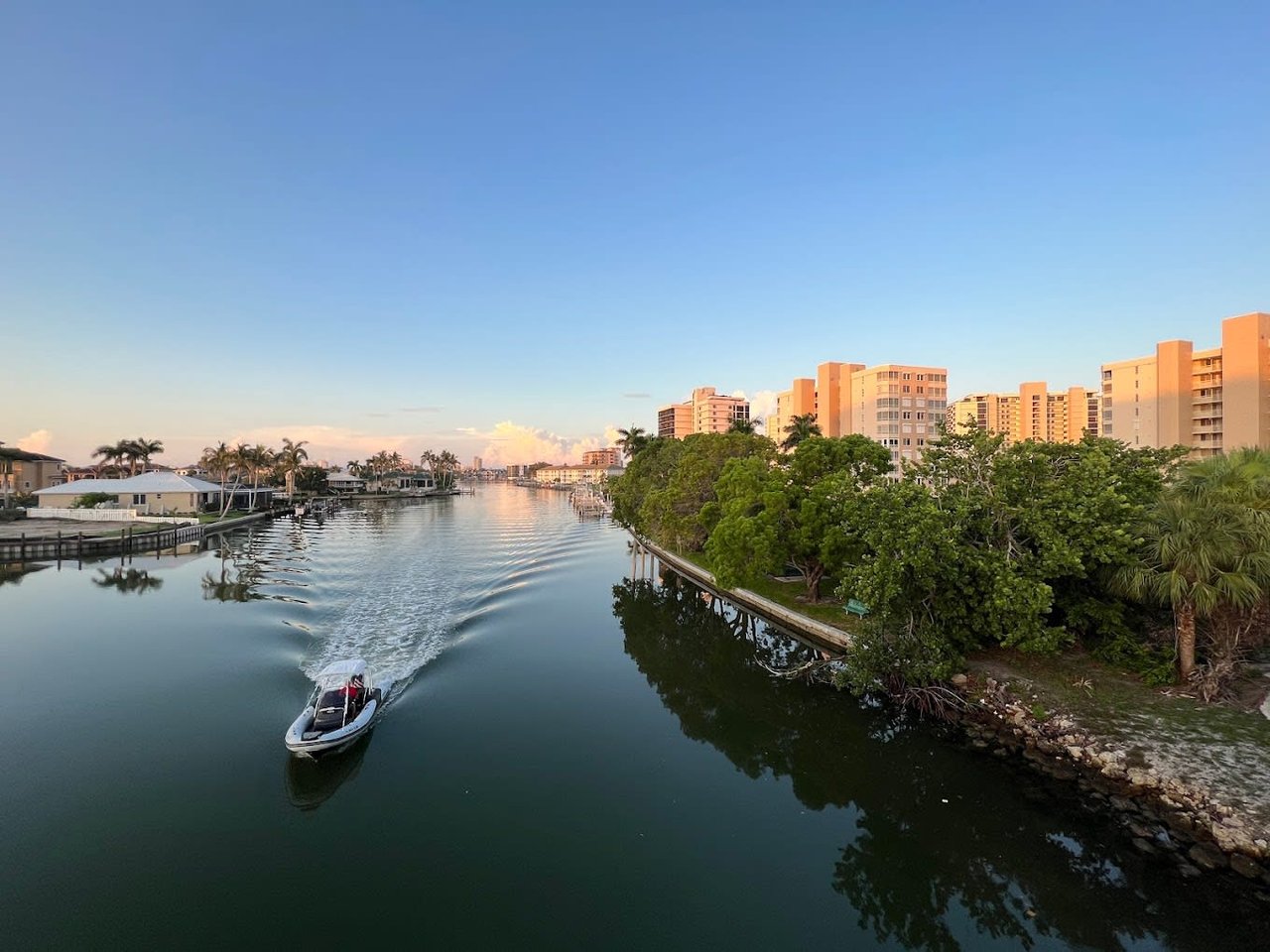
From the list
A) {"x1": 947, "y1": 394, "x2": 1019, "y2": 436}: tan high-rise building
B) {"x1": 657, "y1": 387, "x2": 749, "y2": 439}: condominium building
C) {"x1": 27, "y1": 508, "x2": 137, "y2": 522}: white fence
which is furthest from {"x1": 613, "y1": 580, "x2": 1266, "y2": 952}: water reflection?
{"x1": 947, "y1": 394, "x2": 1019, "y2": 436}: tan high-rise building

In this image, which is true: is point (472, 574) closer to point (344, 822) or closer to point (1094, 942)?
point (344, 822)

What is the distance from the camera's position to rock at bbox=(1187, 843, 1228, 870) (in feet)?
43.4

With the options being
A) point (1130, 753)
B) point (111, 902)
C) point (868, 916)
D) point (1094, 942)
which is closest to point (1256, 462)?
point (1130, 753)

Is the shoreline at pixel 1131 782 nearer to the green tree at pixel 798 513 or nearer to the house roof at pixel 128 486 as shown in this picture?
the green tree at pixel 798 513

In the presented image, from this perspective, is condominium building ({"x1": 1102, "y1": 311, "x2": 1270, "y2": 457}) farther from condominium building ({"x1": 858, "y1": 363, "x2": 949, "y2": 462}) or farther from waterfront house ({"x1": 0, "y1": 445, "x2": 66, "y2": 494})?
waterfront house ({"x1": 0, "y1": 445, "x2": 66, "y2": 494})

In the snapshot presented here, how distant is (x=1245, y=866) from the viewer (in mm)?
13047

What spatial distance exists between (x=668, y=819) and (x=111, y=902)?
1232 cm

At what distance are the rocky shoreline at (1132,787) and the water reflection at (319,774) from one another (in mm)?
19880

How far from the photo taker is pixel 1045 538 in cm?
2033

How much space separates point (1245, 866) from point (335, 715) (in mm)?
23640

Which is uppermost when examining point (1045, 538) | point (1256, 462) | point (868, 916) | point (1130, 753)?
point (1256, 462)

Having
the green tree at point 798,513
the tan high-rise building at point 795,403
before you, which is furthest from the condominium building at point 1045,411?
the green tree at point 798,513

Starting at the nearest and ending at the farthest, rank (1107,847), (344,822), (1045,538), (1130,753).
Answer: (1107,847) → (344,822) → (1130,753) → (1045,538)

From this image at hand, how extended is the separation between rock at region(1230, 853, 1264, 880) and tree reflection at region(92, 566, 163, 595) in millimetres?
53883
